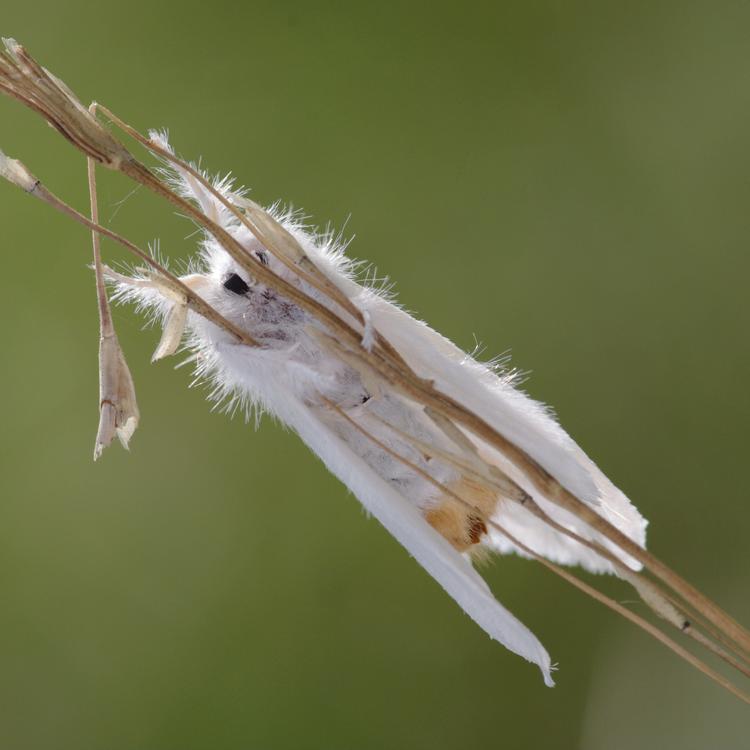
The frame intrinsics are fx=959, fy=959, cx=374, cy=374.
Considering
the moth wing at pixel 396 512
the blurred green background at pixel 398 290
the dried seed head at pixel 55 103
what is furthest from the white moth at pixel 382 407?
the blurred green background at pixel 398 290

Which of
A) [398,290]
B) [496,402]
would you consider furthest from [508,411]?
[398,290]

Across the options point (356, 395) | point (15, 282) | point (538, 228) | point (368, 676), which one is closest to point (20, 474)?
point (15, 282)

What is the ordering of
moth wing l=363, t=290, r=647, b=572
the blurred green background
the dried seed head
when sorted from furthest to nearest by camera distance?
1. the blurred green background
2. moth wing l=363, t=290, r=647, b=572
3. the dried seed head

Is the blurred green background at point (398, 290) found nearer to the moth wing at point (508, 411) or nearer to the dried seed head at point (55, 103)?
the moth wing at point (508, 411)

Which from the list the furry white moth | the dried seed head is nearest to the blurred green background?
the furry white moth

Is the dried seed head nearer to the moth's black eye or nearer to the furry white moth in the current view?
the furry white moth

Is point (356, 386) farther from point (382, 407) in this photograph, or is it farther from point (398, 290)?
point (398, 290)
